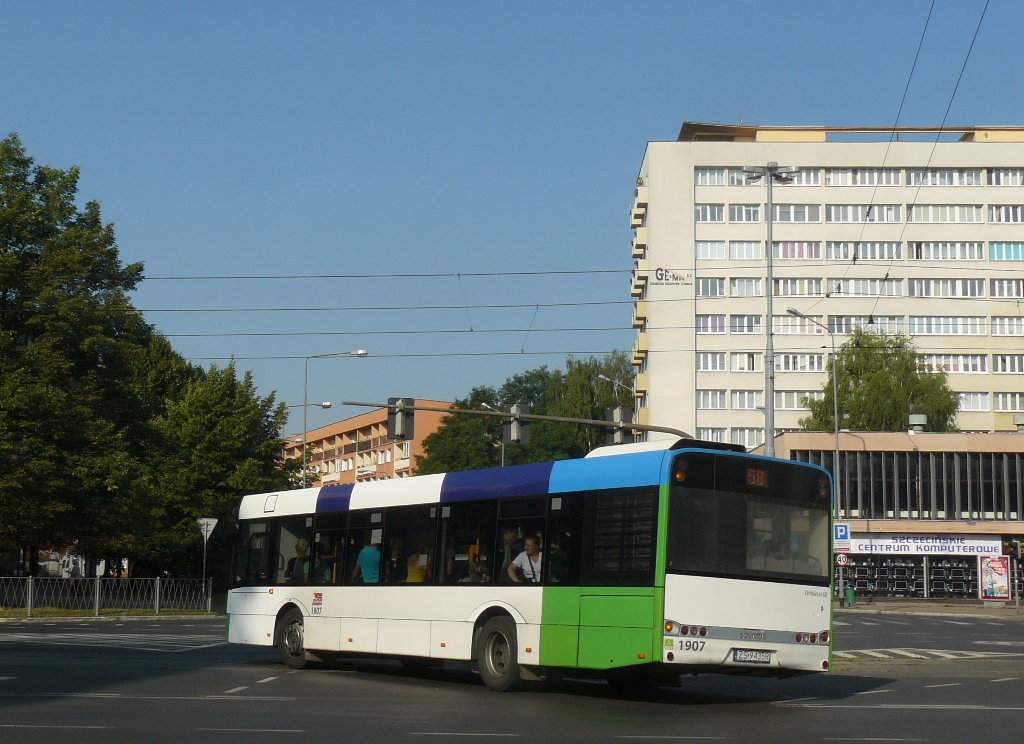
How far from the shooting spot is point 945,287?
88250 millimetres

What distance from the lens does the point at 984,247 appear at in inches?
3467

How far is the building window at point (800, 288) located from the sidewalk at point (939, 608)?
24.8 m

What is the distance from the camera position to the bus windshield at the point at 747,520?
1458 centimetres

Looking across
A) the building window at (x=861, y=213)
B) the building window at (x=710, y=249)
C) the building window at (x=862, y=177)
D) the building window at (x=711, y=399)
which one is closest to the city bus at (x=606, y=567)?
the building window at (x=711, y=399)

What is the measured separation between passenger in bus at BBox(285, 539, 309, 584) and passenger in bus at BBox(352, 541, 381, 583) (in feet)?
4.61

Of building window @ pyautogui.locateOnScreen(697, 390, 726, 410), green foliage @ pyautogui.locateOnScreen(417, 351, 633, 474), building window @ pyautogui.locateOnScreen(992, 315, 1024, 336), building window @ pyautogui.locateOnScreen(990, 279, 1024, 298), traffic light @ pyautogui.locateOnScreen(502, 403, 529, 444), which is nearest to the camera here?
traffic light @ pyautogui.locateOnScreen(502, 403, 529, 444)

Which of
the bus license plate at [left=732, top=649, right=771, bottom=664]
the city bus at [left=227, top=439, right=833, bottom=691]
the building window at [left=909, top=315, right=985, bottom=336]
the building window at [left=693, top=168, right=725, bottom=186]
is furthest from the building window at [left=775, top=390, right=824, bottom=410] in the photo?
the bus license plate at [left=732, top=649, right=771, bottom=664]

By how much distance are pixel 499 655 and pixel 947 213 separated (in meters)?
78.3

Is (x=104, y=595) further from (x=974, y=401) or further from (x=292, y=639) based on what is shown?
(x=974, y=401)

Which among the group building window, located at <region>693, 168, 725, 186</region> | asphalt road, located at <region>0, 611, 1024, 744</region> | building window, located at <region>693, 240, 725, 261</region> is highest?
building window, located at <region>693, 168, 725, 186</region>

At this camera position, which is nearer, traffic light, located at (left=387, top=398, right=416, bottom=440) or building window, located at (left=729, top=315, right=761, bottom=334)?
traffic light, located at (left=387, top=398, right=416, bottom=440)

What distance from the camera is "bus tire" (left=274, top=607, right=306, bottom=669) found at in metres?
20.5

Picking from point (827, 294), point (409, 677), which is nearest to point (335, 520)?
point (409, 677)

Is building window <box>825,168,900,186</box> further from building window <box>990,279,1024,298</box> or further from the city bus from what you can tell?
the city bus
